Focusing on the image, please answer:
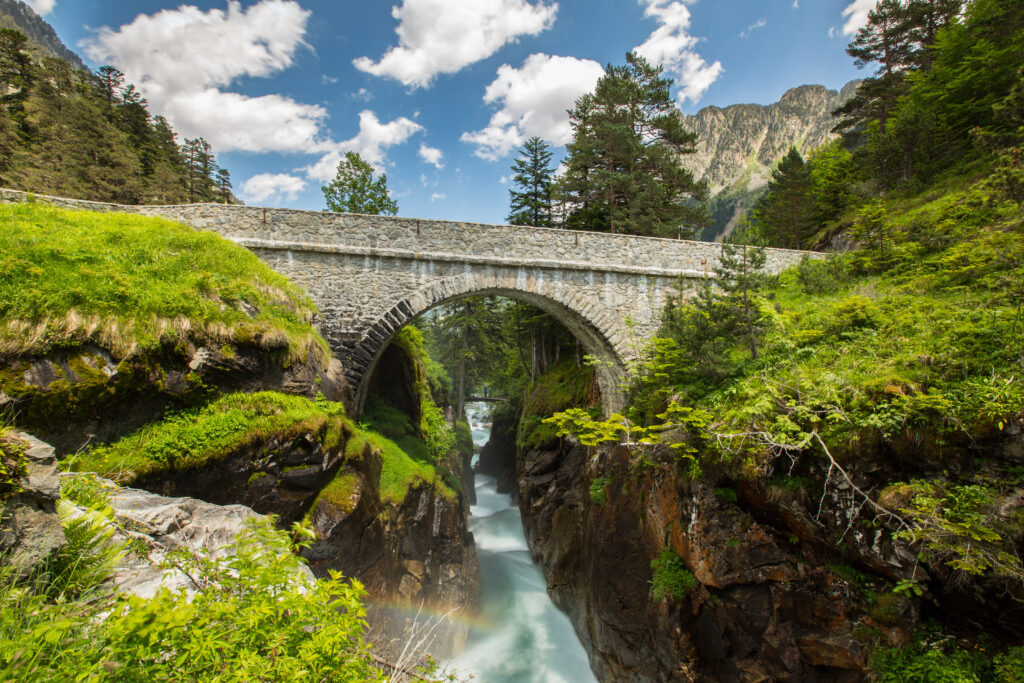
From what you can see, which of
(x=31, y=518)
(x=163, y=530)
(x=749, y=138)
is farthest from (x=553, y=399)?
(x=749, y=138)

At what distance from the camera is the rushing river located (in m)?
10.0

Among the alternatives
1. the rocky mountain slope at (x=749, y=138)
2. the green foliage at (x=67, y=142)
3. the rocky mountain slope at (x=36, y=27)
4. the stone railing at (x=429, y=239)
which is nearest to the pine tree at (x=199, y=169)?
the green foliage at (x=67, y=142)

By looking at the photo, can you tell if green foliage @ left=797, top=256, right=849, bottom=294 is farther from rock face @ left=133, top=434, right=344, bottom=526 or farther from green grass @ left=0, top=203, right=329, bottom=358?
green grass @ left=0, top=203, right=329, bottom=358

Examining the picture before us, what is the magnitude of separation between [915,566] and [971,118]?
17.2m

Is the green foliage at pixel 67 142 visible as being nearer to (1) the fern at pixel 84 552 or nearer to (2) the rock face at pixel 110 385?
(2) the rock face at pixel 110 385

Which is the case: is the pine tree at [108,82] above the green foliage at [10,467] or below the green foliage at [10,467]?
above

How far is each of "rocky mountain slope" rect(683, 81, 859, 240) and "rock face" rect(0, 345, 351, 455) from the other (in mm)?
81159

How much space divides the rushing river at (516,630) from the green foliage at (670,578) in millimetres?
4187

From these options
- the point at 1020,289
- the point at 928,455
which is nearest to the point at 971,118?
the point at 1020,289

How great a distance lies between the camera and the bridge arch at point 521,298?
33.7 feet

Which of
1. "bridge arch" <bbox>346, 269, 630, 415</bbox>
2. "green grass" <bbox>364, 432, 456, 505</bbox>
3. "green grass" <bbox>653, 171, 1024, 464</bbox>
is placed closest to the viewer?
"green grass" <bbox>653, 171, 1024, 464</bbox>

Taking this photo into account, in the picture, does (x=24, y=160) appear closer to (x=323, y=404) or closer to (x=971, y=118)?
(x=323, y=404)

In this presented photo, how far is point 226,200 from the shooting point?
102ft

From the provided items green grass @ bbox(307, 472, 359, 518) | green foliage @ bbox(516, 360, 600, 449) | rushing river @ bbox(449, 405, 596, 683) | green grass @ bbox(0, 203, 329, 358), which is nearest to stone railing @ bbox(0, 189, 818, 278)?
green grass @ bbox(0, 203, 329, 358)
